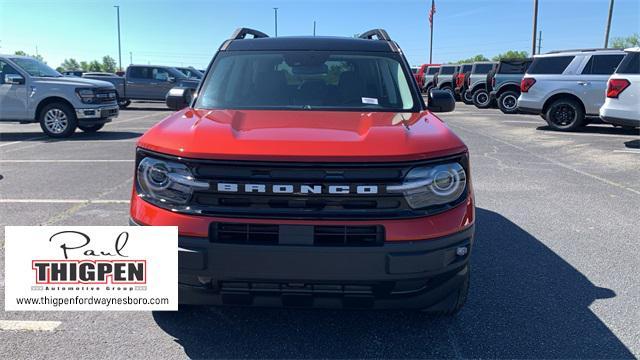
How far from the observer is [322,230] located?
2.42 meters

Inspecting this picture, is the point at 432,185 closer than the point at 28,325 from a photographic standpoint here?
Yes

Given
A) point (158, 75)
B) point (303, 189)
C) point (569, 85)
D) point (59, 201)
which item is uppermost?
point (158, 75)

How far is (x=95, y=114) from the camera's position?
38.7ft

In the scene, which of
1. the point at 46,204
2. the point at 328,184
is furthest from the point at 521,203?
the point at 46,204

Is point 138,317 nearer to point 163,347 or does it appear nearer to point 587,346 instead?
point 163,347

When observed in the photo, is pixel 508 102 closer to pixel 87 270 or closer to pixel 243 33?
pixel 243 33

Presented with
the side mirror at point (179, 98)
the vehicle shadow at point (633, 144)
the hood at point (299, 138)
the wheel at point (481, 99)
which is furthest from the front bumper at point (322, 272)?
the wheel at point (481, 99)

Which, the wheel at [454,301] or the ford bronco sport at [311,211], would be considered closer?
the ford bronco sport at [311,211]

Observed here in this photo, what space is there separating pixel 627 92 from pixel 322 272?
966 cm

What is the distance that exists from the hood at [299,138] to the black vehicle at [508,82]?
17.3 metres

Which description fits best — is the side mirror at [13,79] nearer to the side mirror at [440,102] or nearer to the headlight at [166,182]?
the side mirror at [440,102]

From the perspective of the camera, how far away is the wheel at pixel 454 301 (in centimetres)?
279

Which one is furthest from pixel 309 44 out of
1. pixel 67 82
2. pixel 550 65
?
pixel 550 65

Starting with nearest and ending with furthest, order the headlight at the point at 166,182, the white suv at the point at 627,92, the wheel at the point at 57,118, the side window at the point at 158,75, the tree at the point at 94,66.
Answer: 1. the headlight at the point at 166,182
2. the white suv at the point at 627,92
3. the wheel at the point at 57,118
4. the side window at the point at 158,75
5. the tree at the point at 94,66
